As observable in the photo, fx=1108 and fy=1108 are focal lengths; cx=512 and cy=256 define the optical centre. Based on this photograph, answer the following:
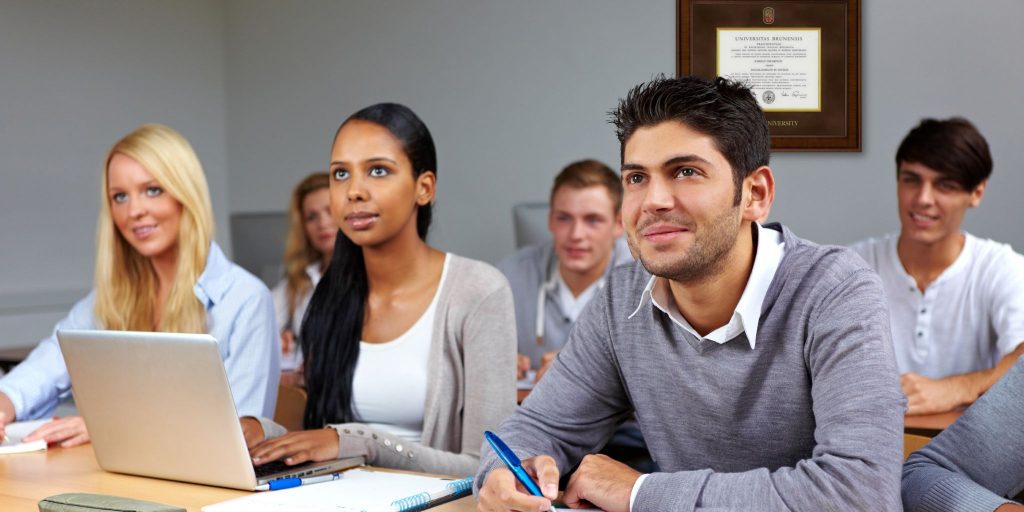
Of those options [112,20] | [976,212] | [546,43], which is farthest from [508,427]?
[112,20]

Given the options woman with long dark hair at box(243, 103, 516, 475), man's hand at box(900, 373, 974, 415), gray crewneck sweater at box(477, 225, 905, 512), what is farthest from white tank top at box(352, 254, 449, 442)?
man's hand at box(900, 373, 974, 415)

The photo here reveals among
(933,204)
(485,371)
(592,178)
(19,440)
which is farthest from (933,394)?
(19,440)

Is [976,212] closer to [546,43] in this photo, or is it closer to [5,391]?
[546,43]

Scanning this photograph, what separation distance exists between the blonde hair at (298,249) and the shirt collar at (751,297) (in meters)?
2.83

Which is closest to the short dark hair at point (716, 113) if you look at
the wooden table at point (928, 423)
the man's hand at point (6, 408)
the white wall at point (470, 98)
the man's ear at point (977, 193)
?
the wooden table at point (928, 423)

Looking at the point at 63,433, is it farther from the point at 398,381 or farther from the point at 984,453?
the point at 984,453

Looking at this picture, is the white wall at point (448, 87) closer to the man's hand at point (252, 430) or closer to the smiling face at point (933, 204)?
the smiling face at point (933, 204)

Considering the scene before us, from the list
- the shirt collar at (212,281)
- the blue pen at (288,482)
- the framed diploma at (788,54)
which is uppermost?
the framed diploma at (788,54)

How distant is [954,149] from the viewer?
10.2 feet

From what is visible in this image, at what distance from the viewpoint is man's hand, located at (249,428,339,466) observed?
1871mm

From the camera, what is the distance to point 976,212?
362 cm

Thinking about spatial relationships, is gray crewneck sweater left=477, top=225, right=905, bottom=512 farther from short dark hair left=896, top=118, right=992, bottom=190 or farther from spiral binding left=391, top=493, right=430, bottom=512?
short dark hair left=896, top=118, right=992, bottom=190

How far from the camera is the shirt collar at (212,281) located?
97.6 inches

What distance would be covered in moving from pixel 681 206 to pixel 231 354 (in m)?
1.25
